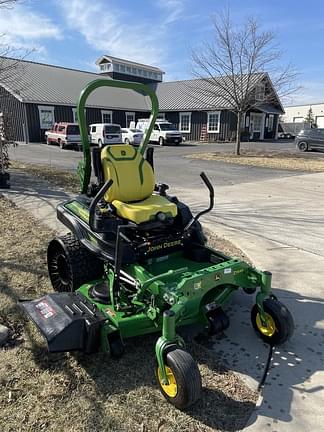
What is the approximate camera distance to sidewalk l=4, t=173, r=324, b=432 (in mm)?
2436

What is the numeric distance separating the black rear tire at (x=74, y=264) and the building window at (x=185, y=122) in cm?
3033

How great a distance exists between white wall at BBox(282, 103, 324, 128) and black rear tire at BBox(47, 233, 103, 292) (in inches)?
2334

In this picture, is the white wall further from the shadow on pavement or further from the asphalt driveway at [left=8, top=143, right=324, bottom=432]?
the shadow on pavement

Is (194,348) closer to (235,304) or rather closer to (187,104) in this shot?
(235,304)

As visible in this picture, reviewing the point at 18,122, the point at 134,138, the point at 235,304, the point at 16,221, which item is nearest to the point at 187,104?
the point at 134,138

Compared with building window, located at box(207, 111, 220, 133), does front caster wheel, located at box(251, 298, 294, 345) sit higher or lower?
lower

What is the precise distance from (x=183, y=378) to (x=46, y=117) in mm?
26859

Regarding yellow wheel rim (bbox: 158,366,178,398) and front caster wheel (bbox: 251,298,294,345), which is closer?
yellow wheel rim (bbox: 158,366,178,398)

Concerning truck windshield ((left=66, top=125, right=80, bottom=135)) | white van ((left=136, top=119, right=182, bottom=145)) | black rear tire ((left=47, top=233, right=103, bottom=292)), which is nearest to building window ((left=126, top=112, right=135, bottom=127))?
white van ((left=136, top=119, right=182, bottom=145))

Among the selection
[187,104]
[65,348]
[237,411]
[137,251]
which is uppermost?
[187,104]

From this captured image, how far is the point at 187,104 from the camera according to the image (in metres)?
32.4

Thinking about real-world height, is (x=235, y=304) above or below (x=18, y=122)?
below

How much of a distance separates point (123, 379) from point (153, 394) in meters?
0.26

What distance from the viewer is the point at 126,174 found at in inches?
141
